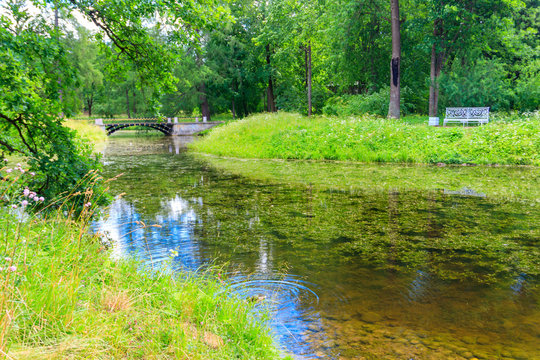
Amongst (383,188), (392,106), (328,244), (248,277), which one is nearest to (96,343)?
(248,277)

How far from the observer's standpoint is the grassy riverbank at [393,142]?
14188mm

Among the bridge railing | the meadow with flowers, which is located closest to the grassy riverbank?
the meadow with flowers

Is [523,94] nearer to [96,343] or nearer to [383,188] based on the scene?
[383,188]

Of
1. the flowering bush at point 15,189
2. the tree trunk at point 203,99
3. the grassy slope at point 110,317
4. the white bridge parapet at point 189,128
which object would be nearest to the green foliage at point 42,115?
the flowering bush at point 15,189

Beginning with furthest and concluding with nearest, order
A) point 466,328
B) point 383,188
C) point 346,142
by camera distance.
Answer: point 346,142 → point 383,188 → point 466,328

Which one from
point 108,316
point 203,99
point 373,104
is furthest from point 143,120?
point 108,316

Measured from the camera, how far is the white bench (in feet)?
57.7

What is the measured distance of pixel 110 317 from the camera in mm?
2803

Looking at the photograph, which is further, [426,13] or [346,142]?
[426,13]

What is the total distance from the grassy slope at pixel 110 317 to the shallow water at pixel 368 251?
1.94 feet

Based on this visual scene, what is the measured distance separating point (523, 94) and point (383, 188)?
48.2ft

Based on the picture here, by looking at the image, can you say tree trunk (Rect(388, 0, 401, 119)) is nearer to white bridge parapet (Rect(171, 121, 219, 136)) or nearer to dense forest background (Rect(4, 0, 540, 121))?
dense forest background (Rect(4, 0, 540, 121))

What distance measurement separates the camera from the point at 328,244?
628 cm

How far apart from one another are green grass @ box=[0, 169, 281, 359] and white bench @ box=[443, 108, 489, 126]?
17.2 m
